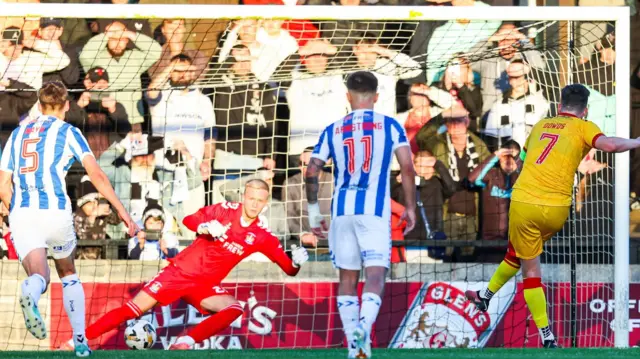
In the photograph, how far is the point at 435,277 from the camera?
9922mm

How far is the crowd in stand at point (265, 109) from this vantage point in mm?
10188

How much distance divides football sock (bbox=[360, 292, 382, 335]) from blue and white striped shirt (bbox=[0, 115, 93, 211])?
2071 mm

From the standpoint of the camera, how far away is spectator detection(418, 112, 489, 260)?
33.5ft

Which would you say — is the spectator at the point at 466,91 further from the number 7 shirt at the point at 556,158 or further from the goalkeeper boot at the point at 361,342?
the goalkeeper boot at the point at 361,342

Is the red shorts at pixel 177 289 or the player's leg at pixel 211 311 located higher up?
the red shorts at pixel 177 289

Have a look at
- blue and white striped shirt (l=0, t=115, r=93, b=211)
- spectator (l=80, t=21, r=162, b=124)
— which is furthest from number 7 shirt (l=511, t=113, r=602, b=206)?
spectator (l=80, t=21, r=162, b=124)

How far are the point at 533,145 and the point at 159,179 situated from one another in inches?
151

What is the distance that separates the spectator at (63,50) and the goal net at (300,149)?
19 mm

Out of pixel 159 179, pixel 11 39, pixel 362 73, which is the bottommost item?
pixel 159 179

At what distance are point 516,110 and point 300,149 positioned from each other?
6.68 feet

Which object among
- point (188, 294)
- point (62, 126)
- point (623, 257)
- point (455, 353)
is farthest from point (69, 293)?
point (623, 257)

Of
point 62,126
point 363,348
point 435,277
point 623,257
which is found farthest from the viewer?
point 435,277

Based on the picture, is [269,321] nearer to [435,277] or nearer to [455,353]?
[435,277]

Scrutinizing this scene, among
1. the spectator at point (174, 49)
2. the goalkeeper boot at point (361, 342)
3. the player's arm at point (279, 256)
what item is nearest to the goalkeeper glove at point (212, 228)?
the player's arm at point (279, 256)
